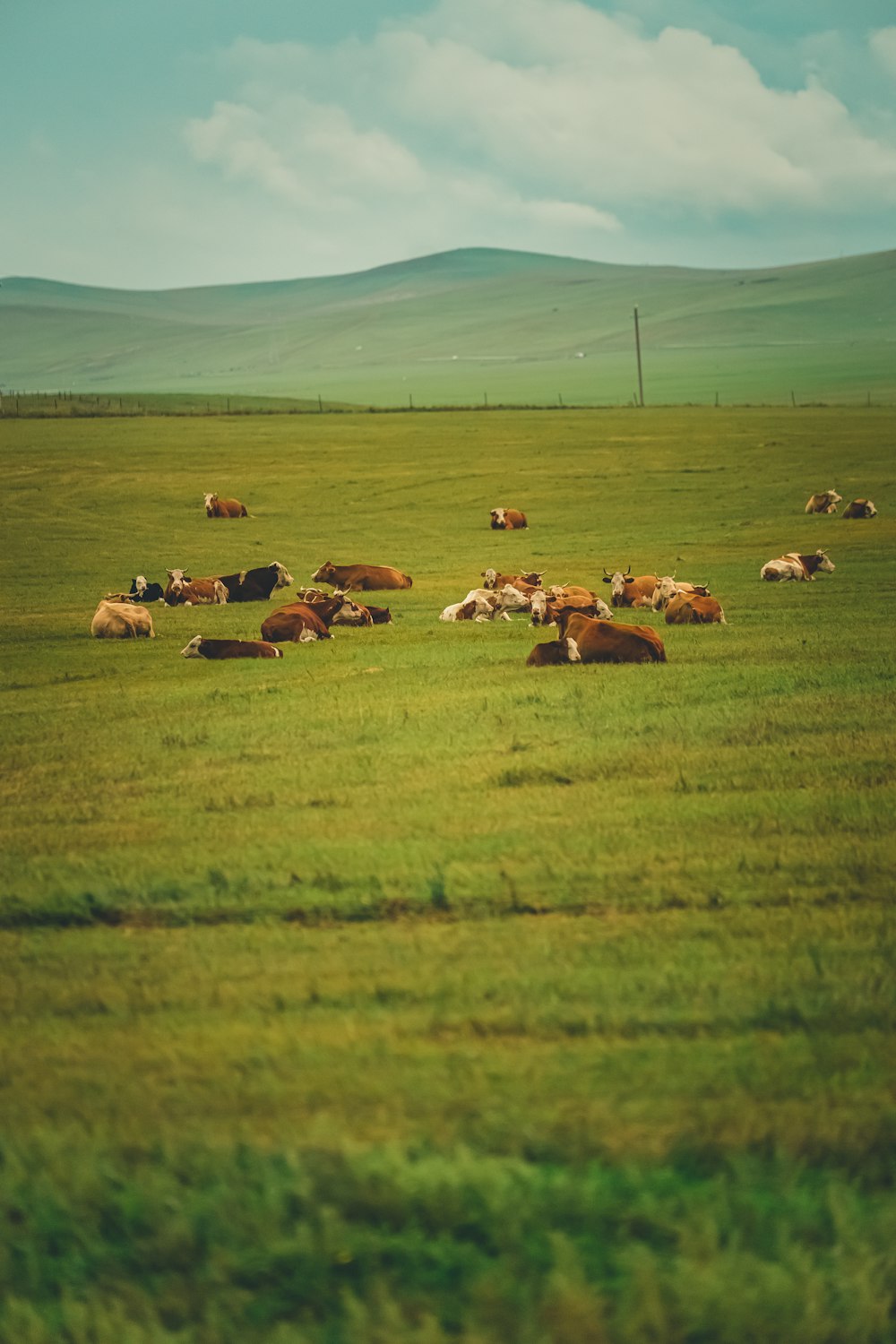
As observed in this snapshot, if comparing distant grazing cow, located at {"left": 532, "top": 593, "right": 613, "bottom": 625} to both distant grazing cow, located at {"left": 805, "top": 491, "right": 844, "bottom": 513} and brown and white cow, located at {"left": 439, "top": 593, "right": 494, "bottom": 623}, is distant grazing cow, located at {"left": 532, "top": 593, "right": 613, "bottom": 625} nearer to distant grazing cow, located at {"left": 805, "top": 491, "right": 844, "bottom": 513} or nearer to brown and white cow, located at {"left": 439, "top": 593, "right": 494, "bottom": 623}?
brown and white cow, located at {"left": 439, "top": 593, "right": 494, "bottom": 623}

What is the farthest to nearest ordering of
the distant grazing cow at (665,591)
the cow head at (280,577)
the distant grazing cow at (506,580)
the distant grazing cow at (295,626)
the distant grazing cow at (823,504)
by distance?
the distant grazing cow at (823,504) → the cow head at (280,577) → the distant grazing cow at (506,580) → the distant grazing cow at (665,591) → the distant grazing cow at (295,626)

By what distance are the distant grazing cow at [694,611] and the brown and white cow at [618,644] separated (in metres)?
3.89

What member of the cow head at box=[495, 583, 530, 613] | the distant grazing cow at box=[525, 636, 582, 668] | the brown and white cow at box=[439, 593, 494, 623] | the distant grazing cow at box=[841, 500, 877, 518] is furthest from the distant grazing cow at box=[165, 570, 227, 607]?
the distant grazing cow at box=[841, 500, 877, 518]

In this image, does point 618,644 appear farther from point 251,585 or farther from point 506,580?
point 251,585

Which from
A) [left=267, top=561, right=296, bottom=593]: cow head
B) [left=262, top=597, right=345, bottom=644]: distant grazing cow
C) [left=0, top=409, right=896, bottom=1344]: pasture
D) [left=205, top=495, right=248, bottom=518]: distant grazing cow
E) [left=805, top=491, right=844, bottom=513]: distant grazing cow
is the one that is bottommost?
[left=0, top=409, right=896, bottom=1344]: pasture

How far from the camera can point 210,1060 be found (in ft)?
18.7

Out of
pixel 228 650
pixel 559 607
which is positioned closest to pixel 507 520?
pixel 559 607

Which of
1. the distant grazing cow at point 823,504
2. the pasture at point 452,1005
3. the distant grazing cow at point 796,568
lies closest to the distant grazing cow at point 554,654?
the pasture at point 452,1005

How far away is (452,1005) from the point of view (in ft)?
20.2

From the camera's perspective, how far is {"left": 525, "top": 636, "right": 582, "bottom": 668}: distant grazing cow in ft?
52.9

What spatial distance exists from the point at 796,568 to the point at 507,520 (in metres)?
15.0

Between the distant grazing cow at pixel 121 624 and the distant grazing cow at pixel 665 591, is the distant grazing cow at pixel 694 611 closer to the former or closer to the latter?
the distant grazing cow at pixel 665 591

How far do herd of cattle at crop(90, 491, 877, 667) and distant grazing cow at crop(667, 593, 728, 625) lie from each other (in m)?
0.01

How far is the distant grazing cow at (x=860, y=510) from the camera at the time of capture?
38.7 metres
